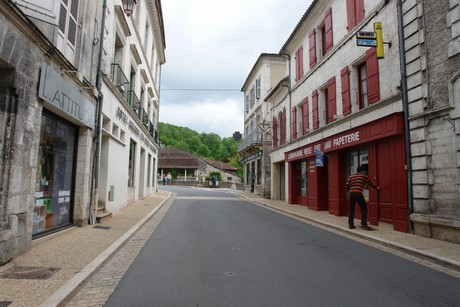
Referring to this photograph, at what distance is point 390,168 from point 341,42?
5.68 m

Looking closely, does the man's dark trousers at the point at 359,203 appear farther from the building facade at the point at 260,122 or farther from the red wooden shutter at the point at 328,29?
the building facade at the point at 260,122

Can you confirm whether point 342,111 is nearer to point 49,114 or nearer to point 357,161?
point 357,161

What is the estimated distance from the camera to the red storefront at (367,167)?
930 cm

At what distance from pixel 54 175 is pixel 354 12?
11.1 metres

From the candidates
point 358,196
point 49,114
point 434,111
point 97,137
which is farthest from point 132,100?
point 434,111

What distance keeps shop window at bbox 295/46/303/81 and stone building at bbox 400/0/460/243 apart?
8703 millimetres

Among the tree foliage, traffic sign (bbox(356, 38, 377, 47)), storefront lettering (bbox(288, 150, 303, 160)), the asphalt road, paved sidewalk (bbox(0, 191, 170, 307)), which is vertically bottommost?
the asphalt road

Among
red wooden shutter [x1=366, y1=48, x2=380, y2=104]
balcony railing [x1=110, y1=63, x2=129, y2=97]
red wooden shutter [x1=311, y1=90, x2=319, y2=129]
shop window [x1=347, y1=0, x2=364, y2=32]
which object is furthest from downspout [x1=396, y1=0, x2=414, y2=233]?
balcony railing [x1=110, y1=63, x2=129, y2=97]

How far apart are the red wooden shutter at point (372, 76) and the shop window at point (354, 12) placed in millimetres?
1600

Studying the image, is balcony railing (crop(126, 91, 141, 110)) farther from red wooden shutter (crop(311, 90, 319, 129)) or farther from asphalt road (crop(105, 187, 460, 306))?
asphalt road (crop(105, 187, 460, 306))

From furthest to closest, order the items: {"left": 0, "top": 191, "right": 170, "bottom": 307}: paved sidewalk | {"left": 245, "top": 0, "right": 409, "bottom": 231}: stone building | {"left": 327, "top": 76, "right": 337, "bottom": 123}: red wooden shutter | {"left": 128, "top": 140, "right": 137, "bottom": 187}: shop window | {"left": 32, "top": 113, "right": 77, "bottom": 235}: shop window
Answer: {"left": 128, "top": 140, "right": 137, "bottom": 187}: shop window → {"left": 327, "top": 76, "right": 337, "bottom": 123}: red wooden shutter → {"left": 245, "top": 0, "right": 409, "bottom": 231}: stone building → {"left": 32, "top": 113, "right": 77, "bottom": 235}: shop window → {"left": 0, "top": 191, "right": 170, "bottom": 307}: paved sidewalk

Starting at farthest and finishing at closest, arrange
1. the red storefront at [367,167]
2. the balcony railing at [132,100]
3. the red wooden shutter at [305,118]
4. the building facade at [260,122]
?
1. the building facade at [260,122]
2. the red wooden shutter at [305,118]
3. the balcony railing at [132,100]
4. the red storefront at [367,167]

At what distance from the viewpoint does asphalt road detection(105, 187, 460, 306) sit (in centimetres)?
394

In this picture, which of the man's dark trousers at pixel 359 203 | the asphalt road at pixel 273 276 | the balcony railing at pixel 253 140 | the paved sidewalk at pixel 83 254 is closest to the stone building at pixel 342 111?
the man's dark trousers at pixel 359 203
